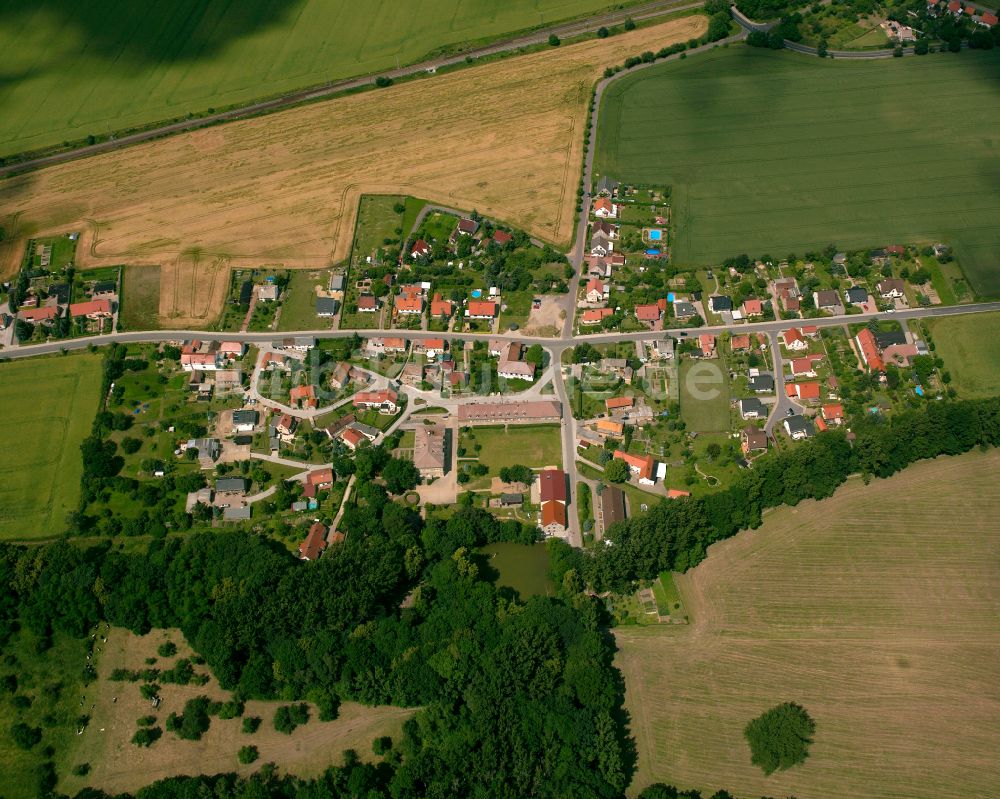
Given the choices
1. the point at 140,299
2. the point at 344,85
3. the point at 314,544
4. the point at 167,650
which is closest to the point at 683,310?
the point at 314,544

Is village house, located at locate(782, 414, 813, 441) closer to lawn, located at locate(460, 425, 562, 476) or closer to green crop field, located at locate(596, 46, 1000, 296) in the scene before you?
lawn, located at locate(460, 425, 562, 476)

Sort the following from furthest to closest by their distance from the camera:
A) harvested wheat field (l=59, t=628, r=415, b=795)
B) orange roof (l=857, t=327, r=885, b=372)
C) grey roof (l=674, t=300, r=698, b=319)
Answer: grey roof (l=674, t=300, r=698, b=319)
orange roof (l=857, t=327, r=885, b=372)
harvested wheat field (l=59, t=628, r=415, b=795)

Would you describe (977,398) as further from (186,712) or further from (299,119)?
(299,119)

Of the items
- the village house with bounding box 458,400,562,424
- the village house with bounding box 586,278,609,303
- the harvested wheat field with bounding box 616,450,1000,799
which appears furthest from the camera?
the village house with bounding box 586,278,609,303

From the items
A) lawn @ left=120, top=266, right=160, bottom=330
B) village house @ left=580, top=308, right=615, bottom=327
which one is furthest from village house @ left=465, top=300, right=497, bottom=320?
lawn @ left=120, top=266, right=160, bottom=330

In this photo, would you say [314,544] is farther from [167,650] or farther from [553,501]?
[553,501]

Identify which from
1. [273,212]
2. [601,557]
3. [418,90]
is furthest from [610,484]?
[418,90]

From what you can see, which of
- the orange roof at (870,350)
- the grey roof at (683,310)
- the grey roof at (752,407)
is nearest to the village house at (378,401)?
the grey roof at (683,310)
